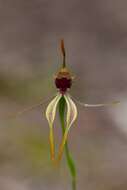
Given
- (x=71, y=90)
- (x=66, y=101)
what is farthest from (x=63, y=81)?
(x=71, y=90)

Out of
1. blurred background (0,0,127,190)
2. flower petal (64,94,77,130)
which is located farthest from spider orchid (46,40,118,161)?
blurred background (0,0,127,190)

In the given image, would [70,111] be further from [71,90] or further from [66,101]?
[71,90]

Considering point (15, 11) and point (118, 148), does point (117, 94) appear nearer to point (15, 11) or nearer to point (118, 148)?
point (118, 148)

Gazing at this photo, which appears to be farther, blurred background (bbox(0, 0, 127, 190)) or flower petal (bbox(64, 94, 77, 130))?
blurred background (bbox(0, 0, 127, 190))

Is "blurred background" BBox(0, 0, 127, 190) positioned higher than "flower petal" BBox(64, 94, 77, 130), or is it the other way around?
"flower petal" BBox(64, 94, 77, 130)

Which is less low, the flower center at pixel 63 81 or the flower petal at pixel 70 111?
the flower center at pixel 63 81

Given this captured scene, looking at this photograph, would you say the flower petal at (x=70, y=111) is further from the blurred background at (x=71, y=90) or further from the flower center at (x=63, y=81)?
the blurred background at (x=71, y=90)

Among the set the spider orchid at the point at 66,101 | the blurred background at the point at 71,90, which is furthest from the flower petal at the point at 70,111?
the blurred background at the point at 71,90

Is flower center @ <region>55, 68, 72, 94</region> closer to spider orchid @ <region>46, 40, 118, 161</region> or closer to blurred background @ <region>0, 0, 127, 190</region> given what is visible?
spider orchid @ <region>46, 40, 118, 161</region>
